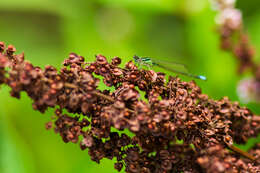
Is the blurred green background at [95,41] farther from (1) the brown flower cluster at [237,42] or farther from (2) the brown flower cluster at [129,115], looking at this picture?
(2) the brown flower cluster at [129,115]

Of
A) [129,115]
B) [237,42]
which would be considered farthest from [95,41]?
[129,115]

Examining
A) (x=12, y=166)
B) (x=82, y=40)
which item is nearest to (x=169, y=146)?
(x=12, y=166)

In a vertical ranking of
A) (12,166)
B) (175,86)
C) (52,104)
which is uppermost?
(175,86)

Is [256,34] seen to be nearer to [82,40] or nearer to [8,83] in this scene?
[82,40]

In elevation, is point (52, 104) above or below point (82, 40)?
below

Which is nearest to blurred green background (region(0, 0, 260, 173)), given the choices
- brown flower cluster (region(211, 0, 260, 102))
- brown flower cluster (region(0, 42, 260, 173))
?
brown flower cluster (region(211, 0, 260, 102))

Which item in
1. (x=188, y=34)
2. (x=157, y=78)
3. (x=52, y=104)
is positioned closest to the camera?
(x=52, y=104)

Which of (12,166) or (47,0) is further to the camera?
(47,0)

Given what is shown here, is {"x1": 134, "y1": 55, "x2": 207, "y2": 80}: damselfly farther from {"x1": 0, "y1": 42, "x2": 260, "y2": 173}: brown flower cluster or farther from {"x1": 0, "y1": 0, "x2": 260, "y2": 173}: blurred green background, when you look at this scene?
{"x1": 0, "y1": 0, "x2": 260, "y2": 173}: blurred green background
